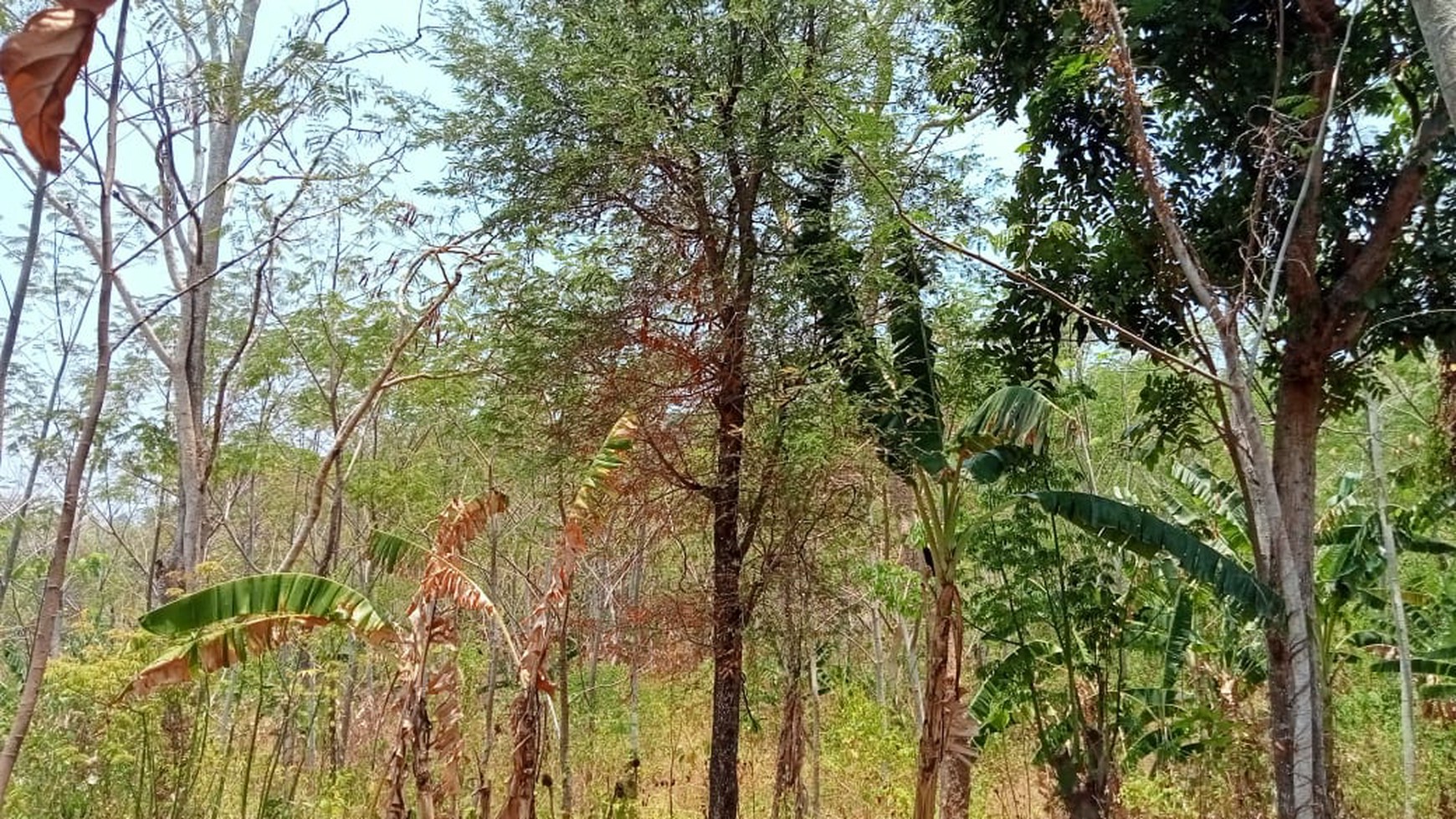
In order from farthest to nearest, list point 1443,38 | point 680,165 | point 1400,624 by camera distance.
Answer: point 1400,624 → point 680,165 → point 1443,38

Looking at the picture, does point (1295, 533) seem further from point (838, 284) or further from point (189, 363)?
point (189, 363)

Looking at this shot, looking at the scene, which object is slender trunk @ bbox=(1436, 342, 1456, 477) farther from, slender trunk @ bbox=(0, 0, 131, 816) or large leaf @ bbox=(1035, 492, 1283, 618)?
slender trunk @ bbox=(0, 0, 131, 816)

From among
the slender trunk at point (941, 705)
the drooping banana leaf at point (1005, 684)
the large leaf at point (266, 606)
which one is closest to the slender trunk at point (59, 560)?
the large leaf at point (266, 606)

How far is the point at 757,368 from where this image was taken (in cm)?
593

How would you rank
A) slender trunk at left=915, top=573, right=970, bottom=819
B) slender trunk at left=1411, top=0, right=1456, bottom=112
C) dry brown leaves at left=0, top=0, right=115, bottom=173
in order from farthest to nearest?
slender trunk at left=915, top=573, right=970, bottom=819, slender trunk at left=1411, top=0, right=1456, bottom=112, dry brown leaves at left=0, top=0, right=115, bottom=173

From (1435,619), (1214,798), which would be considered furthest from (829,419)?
(1435,619)

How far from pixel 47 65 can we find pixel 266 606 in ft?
13.4

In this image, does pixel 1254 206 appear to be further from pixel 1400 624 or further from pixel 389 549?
pixel 389 549

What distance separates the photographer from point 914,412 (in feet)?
17.8

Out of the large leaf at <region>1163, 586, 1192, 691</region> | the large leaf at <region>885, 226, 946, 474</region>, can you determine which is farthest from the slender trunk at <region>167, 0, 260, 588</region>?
the large leaf at <region>1163, 586, 1192, 691</region>

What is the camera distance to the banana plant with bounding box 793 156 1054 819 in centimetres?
536

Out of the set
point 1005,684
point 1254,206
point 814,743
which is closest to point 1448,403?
point 1254,206

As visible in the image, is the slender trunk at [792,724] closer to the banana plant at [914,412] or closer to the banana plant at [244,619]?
the banana plant at [914,412]

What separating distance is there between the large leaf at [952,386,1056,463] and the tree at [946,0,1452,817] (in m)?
0.56
